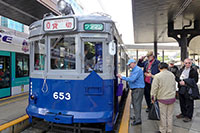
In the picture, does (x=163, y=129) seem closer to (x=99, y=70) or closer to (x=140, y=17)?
(x=99, y=70)

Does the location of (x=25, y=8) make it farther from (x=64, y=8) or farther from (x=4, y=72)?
(x=64, y=8)

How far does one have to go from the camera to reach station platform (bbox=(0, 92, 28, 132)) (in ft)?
13.4

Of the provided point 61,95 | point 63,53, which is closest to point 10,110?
point 61,95

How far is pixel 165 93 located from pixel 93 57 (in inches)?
64.9

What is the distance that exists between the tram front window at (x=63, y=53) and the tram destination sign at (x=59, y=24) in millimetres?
220

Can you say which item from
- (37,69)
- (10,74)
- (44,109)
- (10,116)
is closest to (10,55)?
(10,74)

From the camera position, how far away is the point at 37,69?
387 centimetres

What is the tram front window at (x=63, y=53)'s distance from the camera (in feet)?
11.2

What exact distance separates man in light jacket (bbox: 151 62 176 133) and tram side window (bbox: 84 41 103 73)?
3.98 ft

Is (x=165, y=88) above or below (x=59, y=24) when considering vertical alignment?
below

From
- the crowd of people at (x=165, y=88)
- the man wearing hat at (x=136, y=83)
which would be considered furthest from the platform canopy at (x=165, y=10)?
the man wearing hat at (x=136, y=83)

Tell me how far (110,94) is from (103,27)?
1.38m

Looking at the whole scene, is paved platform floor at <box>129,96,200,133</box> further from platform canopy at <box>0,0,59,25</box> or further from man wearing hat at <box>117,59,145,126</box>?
platform canopy at <box>0,0,59,25</box>

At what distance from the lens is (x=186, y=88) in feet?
13.2
